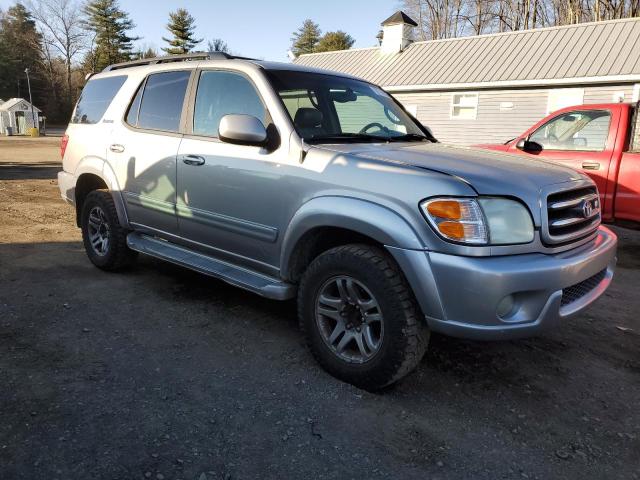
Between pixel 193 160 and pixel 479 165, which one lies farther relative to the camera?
pixel 193 160

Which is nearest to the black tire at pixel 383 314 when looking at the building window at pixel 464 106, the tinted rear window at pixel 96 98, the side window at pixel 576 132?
the tinted rear window at pixel 96 98

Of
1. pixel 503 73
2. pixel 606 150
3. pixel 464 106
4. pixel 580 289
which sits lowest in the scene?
pixel 580 289

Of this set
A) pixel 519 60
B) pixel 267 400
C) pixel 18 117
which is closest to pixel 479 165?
pixel 267 400

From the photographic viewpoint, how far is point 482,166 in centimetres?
277

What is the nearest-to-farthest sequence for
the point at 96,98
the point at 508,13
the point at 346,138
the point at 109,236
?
the point at 346,138
the point at 109,236
the point at 96,98
the point at 508,13

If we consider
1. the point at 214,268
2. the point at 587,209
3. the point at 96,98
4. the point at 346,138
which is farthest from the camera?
the point at 96,98

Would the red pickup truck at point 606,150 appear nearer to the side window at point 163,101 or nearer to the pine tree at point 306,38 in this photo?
the side window at point 163,101

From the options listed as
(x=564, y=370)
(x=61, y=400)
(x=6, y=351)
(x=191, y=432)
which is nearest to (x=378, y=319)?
(x=191, y=432)

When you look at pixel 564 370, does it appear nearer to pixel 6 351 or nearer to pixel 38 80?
pixel 6 351

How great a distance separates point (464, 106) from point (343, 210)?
1626 centimetres

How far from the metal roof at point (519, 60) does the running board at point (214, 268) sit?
46.8ft

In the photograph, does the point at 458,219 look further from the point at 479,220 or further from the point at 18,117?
the point at 18,117

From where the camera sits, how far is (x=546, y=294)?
246cm

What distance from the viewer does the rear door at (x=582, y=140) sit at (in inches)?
236
